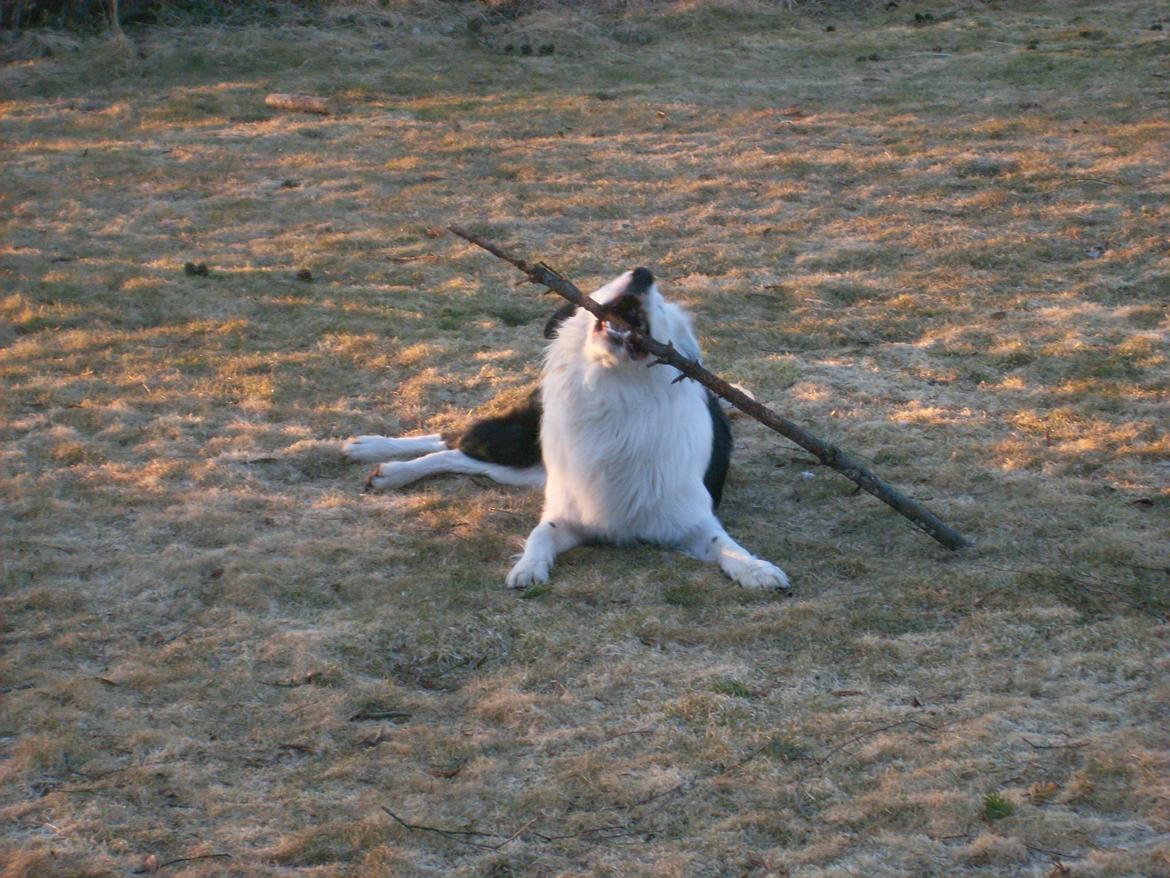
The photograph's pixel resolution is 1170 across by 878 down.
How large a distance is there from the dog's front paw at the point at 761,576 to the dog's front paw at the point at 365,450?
206 cm

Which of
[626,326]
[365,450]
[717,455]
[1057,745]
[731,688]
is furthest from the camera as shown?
[365,450]

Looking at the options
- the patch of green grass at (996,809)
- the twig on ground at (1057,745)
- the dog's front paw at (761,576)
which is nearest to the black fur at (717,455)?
the dog's front paw at (761,576)

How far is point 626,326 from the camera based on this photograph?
5039 millimetres

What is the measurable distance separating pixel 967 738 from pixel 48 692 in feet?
9.35

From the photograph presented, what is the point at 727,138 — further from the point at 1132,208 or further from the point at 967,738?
the point at 967,738

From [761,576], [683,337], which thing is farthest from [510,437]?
[761,576]

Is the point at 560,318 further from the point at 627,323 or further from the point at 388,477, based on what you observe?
the point at 388,477

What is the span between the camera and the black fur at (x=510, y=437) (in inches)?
237

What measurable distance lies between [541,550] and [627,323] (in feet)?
3.21

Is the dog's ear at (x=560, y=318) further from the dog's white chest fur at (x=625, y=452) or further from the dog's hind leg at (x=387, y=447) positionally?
the dog's hind leg at (x=387, y=447)

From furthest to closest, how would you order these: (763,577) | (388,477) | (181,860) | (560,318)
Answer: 1. (388,477)
2. (560,318)
3. (763,577)
4. (181,860)

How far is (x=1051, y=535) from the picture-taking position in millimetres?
5285

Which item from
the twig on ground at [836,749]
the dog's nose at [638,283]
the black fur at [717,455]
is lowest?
the twig on ground at [836,749]

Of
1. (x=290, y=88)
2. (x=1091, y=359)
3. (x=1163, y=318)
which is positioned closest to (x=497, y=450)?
(x=1091, y=359)
